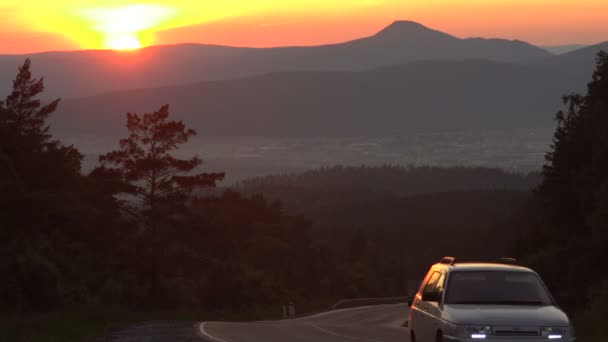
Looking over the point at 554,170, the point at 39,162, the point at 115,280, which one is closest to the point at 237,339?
the point at 115,280

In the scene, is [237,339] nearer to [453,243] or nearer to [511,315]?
[511,315]

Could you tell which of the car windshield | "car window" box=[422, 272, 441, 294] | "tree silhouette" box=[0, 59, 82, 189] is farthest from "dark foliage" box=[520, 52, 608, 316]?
the car windshield

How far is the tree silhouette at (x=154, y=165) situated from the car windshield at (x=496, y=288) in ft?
165

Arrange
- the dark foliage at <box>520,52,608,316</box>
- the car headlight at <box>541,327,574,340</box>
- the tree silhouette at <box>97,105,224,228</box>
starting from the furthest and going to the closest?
the tree silhouette at <box>97,105,224,228</box>
the dark foliage at <box>520,52,608,316</box>
the car headlight at <box>541,327,574,340</box>

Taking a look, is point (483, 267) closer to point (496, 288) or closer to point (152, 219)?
point (496, 288)

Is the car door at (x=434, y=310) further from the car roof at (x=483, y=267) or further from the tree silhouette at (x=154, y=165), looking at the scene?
the tree silhouette at (x=154, y=165)

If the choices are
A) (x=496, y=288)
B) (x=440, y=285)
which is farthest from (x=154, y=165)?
(x=496, y=288)

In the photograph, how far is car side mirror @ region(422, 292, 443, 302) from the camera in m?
17.0

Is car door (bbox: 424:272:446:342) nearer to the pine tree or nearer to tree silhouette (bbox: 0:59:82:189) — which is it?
the pine tree

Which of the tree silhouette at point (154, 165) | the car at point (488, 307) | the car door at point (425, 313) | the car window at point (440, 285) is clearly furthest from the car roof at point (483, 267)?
the tree silhouette at point (154, 165)

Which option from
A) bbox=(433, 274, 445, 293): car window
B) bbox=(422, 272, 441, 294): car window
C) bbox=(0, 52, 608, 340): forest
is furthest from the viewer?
bbox=(0, 52, 608, 340): forest

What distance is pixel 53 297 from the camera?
45.1 metres

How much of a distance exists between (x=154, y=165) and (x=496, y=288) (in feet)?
168

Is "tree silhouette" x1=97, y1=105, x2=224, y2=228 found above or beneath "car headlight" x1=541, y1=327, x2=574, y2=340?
above
